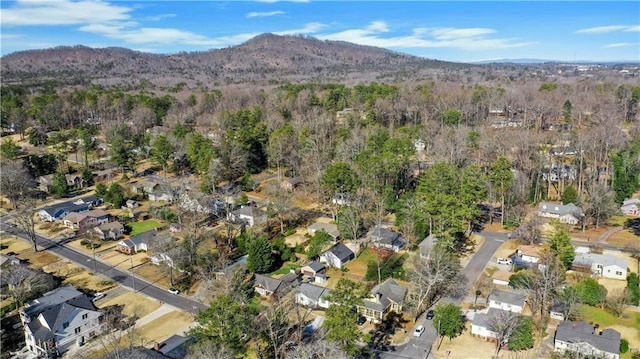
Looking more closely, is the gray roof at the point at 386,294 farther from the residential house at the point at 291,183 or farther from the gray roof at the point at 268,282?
the residential house at the point at 291,183

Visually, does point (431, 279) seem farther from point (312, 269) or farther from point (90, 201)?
point (90, 201)

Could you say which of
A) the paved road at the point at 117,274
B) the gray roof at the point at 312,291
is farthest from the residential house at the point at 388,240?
the paved road at the point at 117,274

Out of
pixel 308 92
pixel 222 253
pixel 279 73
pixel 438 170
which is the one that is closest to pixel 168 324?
pixel 222 253

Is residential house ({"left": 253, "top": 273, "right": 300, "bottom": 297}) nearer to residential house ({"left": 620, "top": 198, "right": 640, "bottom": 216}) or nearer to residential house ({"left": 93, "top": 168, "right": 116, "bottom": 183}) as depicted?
residential house ({"left": 620, "top": 198, "right": 640, "bottom": 216})

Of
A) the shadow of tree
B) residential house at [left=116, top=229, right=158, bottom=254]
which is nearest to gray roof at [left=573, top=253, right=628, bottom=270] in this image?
the shadow of tree

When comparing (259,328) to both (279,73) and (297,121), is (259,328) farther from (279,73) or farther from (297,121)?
(279,73)
